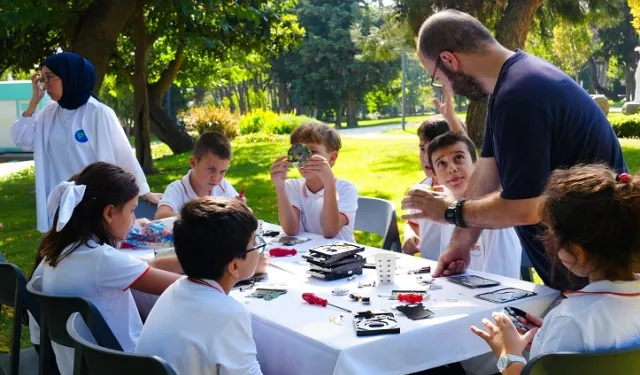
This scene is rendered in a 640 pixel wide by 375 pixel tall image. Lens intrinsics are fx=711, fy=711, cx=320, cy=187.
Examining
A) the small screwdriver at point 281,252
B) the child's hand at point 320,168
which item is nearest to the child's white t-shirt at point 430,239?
the child's hand at point 320,168

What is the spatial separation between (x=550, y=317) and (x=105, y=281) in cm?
162

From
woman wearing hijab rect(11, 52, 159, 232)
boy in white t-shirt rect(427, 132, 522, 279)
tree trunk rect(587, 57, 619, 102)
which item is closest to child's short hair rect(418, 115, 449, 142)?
boy in white t-shirt rect(427, 132, 522, 279)

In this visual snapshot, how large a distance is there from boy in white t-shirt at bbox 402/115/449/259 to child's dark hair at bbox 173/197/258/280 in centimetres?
A: 175

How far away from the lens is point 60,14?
8117 mm

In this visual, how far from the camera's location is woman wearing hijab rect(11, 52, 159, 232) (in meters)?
4.60

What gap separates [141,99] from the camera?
13344 mm

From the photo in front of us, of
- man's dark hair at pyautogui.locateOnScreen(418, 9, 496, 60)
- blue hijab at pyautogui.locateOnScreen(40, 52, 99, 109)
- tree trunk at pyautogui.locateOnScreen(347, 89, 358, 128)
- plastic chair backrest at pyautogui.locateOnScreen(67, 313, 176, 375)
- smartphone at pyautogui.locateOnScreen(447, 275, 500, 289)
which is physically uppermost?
man's dark hair at pyautogui.locateOnScreen(418, 9, 496, 60)

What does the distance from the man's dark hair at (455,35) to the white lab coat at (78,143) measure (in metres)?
2.42

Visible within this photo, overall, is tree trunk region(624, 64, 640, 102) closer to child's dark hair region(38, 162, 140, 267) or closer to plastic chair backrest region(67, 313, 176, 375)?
child's dark hair region(38, 162, 140, 267)

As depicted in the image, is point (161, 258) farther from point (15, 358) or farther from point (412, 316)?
point (412, 316)

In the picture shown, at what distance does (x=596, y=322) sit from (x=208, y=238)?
3.83 feet

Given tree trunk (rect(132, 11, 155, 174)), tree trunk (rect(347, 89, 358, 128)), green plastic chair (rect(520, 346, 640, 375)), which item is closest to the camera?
green plastic chair (rect(520, 346, 640, 375))

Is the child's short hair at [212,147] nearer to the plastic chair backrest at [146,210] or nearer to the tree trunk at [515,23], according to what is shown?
the plastic chair backrest at [146,210]

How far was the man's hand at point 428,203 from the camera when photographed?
290cm
